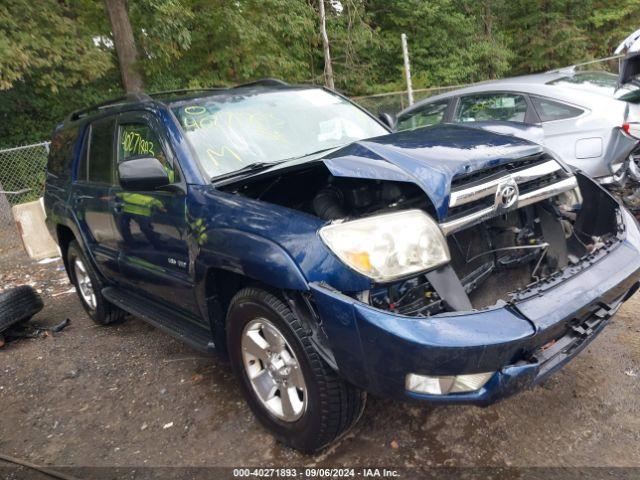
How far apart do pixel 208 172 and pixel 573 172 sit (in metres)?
2.17

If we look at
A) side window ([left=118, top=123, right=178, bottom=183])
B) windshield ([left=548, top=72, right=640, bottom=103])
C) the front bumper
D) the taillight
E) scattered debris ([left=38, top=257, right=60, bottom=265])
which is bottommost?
scattered debris ([left=38, top=257, right=60, bottom=265])

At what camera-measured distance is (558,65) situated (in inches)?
874

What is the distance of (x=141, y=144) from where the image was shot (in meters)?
3.42

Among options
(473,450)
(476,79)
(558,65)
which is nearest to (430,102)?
(473,450)

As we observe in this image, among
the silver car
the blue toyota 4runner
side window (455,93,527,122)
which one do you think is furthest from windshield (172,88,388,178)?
side window (455,93,527,122)

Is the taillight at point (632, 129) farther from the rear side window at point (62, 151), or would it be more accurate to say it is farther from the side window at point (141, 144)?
the rear side window at point (62, 151)

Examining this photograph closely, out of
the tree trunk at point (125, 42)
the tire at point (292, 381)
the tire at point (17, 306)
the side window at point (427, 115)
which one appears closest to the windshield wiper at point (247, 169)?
the tire at point (292, 381)

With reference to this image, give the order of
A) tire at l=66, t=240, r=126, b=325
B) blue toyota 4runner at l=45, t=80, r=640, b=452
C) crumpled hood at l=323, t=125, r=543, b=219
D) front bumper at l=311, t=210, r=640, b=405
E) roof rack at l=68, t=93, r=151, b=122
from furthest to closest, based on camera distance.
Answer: tire at l=66, t=240, r=126, b=325
roof rack at l=68, t=93, r=151, b=122
crumpled hood at l=323, t=125, r=543, b=219
blue toyota 4runner at l=45, t=80, r=640, b=452
front bumper at l=311, t=210, r=640, b=405

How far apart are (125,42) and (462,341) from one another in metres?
12.1

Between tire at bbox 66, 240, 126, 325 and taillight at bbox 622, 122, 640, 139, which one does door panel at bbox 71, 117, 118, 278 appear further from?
taillight at bbox 622, 122, 640, 139

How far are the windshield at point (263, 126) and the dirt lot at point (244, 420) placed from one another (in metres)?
1.51

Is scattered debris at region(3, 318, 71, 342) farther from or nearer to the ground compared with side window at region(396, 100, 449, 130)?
nearer to the ground

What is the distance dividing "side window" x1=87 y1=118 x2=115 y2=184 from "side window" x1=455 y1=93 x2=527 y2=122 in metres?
3.91

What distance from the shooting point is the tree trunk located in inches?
453
